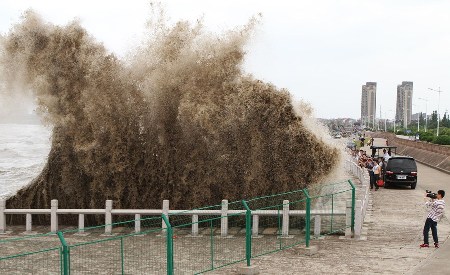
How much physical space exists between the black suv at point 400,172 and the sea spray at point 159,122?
11.8m

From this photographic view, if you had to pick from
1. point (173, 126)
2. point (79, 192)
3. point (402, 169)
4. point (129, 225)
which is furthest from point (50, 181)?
point (402, 169)

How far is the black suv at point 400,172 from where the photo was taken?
1011 inches

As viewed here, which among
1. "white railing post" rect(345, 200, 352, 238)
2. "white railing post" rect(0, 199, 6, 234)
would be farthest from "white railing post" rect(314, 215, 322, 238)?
"white railing post" rect(0, 199, 6, 234)

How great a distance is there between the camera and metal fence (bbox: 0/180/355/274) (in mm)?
9312

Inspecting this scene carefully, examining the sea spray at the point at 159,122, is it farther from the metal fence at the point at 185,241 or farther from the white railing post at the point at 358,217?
the white railing post at the point at 358,217

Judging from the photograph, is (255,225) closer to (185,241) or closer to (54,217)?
(185,241)

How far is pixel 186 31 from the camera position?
53.9ft

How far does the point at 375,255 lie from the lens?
38.2 feet

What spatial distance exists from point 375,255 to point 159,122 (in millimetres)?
6957

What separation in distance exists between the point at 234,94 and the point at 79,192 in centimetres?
525

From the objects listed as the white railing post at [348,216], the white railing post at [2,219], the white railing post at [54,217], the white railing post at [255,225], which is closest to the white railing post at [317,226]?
the white railing post at [348,216]

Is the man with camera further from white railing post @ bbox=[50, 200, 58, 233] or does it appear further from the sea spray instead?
white railing post @ bbox=[50, 200, 58, 233]

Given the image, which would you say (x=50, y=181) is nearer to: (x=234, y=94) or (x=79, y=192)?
(x=79, y=192)

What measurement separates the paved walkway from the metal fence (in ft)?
A: 1.32
